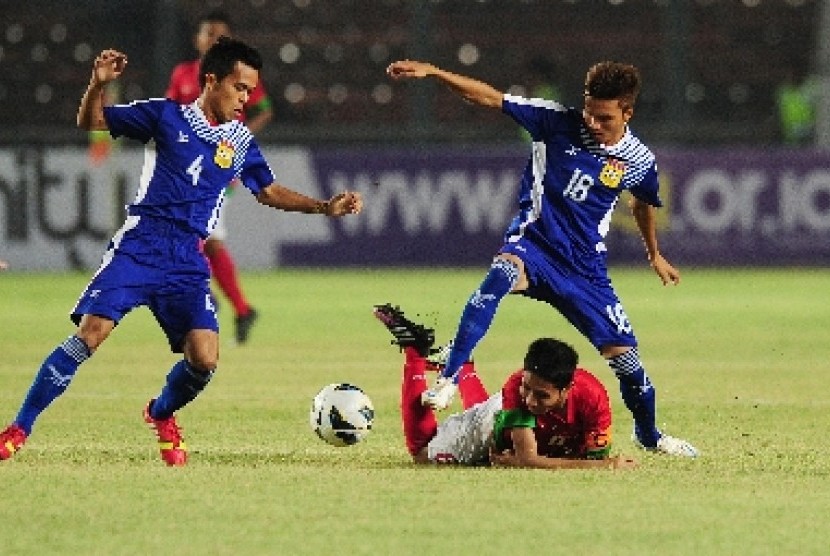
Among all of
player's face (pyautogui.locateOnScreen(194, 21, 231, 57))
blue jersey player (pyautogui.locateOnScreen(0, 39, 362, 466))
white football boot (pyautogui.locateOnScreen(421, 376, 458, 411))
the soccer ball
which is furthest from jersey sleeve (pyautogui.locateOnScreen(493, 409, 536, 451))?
player's face (pyautogui.locateOnScreen(194, 21, 231, 57))

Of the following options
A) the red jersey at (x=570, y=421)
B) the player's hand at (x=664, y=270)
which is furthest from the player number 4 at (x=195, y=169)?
the player's hand at (x=664, y=270)

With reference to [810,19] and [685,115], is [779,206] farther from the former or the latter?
[810,19]

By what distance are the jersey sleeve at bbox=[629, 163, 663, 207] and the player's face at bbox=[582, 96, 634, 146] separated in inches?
10.3

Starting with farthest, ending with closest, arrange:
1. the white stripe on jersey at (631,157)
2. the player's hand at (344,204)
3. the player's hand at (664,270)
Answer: the player's hand at (664,270)
the white stripe on jersey at (631,157)
the player's hand at (344,204)

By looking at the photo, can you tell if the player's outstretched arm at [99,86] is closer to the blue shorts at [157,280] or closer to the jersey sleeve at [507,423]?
the blue shorts at [157,280]

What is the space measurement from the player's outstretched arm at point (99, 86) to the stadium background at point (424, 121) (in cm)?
1460

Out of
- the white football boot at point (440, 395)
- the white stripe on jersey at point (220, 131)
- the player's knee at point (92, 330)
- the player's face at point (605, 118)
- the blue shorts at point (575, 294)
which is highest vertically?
the player's face at point (605, 118)

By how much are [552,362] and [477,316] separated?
100cm

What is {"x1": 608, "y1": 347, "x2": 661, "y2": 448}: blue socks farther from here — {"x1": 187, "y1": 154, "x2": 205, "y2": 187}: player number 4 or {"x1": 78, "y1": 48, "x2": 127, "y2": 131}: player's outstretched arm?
{"x1": 78, "y1": 48, "x2": 127, "y2": 131}: player's outstretched arm

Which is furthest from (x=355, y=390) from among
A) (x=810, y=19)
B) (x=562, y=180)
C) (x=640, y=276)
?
(x=810, y=19)

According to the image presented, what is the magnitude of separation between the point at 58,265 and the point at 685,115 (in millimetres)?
7729

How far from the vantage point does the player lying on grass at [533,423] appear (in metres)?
8.29

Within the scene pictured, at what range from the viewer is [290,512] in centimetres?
741

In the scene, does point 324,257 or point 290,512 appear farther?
point 324,257
